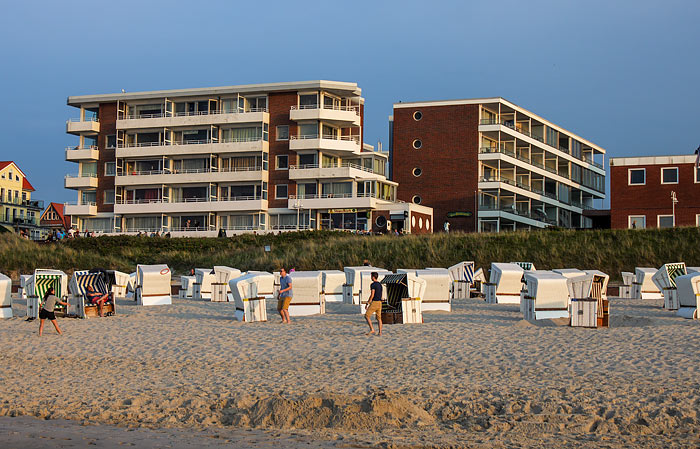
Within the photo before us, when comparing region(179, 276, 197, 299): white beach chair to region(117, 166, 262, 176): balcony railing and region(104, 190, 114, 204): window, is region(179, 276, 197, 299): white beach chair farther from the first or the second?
region(104, 190, 114, 204): window

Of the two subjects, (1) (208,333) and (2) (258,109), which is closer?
(1) (208,333)

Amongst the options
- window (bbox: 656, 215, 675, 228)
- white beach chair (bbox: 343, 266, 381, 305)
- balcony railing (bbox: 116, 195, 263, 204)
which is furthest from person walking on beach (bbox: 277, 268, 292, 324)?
balcony railing (bbox: 116, 195, 263, 204)

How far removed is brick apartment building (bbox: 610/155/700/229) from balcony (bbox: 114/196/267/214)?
27.5 m

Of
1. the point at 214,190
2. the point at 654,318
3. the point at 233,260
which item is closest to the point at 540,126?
the point at 214,190

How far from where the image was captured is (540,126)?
255ft

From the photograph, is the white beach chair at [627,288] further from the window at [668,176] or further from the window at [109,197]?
the window at [109,197]

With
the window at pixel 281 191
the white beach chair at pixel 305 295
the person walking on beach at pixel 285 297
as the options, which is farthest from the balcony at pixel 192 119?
the person walking on beach at pixel 285 297

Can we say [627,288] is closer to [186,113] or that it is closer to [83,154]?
[186,113]

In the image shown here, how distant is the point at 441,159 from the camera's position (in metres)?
68.6

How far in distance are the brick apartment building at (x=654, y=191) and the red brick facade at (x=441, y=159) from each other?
1546cm

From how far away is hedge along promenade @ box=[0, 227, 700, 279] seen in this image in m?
40.6

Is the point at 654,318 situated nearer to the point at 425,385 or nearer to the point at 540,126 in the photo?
the point at 425,385

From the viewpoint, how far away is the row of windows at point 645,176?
2076 inches

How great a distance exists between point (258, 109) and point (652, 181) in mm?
31371
